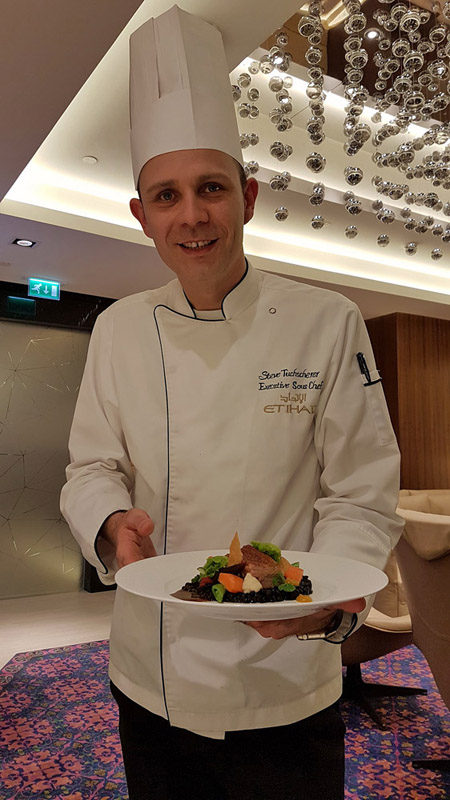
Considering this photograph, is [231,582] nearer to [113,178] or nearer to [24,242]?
[113,178]

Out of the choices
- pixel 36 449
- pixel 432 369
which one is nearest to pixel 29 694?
pixel 36 449

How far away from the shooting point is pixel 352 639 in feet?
8.63

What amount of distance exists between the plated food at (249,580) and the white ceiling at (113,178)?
6.26 feet

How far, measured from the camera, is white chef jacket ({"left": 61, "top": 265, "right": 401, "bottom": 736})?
36.4 inches

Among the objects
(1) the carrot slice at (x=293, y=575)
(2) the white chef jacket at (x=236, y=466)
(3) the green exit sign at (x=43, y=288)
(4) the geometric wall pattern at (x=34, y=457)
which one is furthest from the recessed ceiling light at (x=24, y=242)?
(1) the carrot slice at (x=293, y=575)

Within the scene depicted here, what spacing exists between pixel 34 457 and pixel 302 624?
490 centimetres

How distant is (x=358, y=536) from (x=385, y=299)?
5.16m

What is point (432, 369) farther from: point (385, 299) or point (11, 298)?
point (11, 298)

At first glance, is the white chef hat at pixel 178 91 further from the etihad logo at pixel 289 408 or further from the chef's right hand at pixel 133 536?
the chef's right hand at pixel 133 536

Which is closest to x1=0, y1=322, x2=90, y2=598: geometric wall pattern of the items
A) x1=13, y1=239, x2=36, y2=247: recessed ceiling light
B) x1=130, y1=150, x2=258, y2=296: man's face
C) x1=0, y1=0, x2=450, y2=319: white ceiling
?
x1=0, y1=0, x2=450, y2=319: white ceiling

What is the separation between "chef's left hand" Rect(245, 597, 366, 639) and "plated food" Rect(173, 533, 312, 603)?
0.09ft

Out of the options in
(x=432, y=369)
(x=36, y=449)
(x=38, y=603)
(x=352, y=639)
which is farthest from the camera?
(x=432, y=369)

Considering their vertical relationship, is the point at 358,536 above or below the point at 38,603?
above

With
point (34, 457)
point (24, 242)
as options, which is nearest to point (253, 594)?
point (24, 242)
